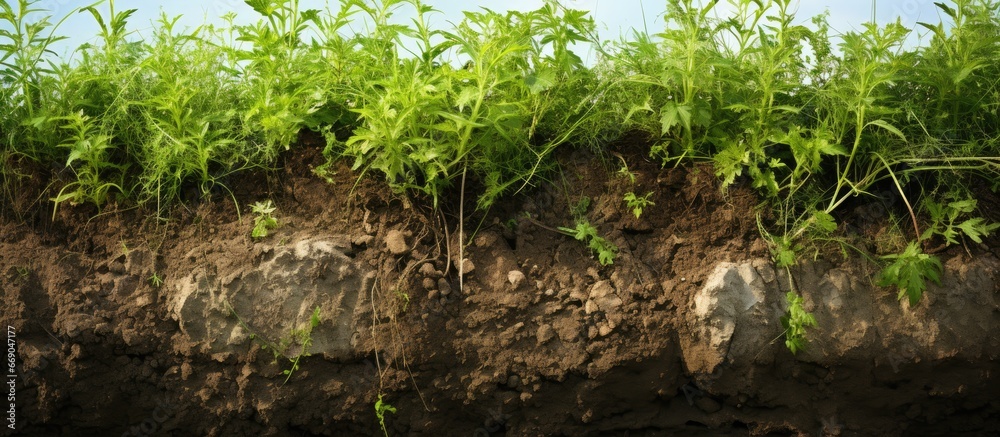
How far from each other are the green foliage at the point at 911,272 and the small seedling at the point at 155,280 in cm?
307

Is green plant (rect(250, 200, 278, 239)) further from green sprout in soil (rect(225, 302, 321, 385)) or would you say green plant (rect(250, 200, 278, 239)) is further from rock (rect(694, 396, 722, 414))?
rock (rect(694, 396, 722, 414))

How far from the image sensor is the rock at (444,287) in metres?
3.68

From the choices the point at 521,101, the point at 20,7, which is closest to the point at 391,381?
the point at 521,101

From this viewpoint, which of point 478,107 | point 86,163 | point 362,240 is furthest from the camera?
point 86,163

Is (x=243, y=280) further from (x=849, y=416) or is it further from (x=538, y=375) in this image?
(x=849, y=416)

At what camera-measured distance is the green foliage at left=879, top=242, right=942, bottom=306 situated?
142 inches

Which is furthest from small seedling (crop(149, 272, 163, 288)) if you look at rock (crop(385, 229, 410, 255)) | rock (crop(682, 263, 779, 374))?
rock (crop(682, 263, 779, 374))

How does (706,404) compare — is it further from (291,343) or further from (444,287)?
(291,343)

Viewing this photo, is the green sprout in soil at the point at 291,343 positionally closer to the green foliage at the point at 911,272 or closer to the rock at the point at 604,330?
the rock at the point at 604,330

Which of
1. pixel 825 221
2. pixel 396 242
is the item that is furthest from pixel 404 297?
pixel 825 221

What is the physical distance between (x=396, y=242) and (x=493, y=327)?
0.54 metres

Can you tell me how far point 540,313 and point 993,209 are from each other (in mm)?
2143

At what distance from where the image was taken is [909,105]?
3.91 meters

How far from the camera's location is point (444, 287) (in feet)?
12.1
